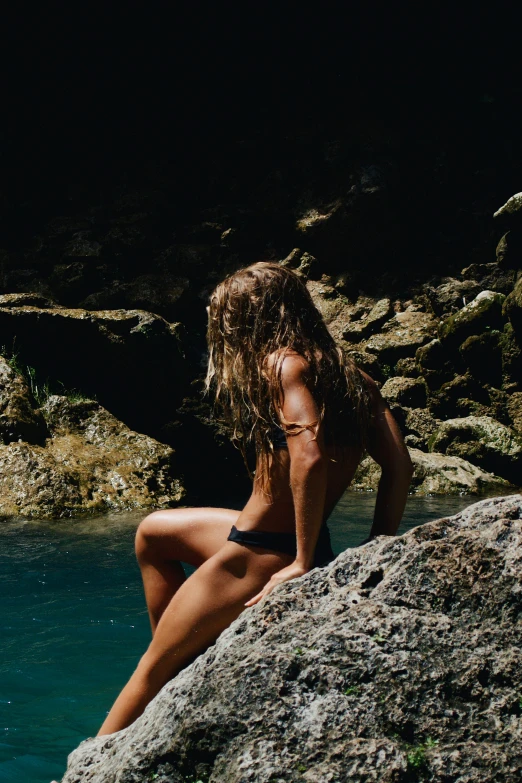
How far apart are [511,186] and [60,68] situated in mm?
11726

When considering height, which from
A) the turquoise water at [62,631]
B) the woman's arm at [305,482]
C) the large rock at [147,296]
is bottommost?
the turquoise water at [62,631]

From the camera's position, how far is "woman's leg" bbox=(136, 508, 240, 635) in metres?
2.21

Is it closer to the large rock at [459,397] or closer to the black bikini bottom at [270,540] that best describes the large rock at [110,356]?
the large rock at [459,397]

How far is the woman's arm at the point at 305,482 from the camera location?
1883 mm

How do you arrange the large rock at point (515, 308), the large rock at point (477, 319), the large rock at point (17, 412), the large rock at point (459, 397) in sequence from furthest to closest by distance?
the large rock at point (477, 319) < the large rock at point (459, 397) < the large rock at point (515, 308) < the large rock at point (17, 412)

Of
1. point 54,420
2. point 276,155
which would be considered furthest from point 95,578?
point 276,155

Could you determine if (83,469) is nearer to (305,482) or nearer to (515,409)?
(305,482)

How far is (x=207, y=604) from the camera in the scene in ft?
6.55

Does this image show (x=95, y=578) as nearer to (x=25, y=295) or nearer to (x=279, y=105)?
(x=25, y=295)

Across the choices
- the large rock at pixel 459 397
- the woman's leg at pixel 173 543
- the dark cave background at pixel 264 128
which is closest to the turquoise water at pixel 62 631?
the woman's leg at pixel 173 543

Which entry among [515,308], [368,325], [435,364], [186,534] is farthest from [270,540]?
[368,325]

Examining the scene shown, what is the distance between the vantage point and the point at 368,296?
1498cm

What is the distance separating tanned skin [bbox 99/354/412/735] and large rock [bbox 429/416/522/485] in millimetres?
8720

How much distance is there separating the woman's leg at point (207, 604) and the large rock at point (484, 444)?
909 centimetres
